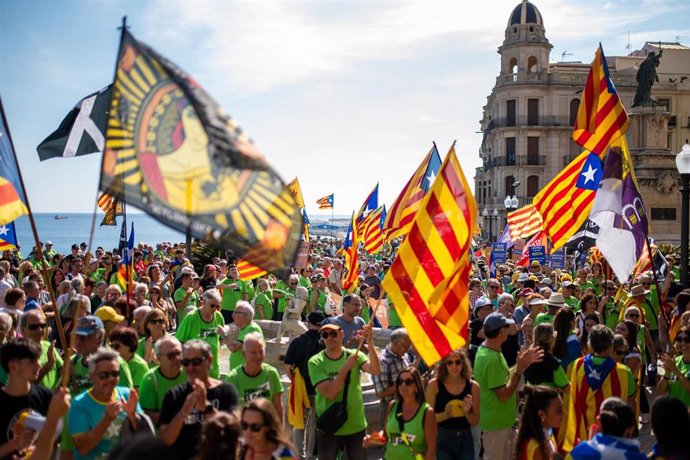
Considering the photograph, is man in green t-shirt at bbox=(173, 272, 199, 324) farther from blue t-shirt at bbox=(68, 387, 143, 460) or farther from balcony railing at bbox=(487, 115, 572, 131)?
balcony railing at bbox=(487, 115, 572, 131)

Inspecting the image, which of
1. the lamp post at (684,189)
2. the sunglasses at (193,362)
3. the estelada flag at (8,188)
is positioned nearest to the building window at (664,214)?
the lamp post at (684,189)

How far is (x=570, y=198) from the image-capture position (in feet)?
41.7

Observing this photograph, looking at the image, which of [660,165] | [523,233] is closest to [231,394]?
[523,233]

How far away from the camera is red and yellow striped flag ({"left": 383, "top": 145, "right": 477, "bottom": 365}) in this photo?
5.91 meters

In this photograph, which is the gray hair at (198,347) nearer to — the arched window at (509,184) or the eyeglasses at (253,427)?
the eyeglasses at (253,427)

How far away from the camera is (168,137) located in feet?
15.6

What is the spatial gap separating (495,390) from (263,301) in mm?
6943

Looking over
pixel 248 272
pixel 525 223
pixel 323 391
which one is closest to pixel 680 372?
pixel 323 391

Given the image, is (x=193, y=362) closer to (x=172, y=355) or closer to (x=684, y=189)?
(x=172, y=355)

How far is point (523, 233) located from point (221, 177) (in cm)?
1398

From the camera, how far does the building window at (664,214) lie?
3581 cm

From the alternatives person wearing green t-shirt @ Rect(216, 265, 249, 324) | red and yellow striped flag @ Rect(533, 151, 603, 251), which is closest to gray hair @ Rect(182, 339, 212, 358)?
person wearing green t-shirt @ Rect(216, 265, 249, 324)

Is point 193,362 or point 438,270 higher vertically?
point 438,270

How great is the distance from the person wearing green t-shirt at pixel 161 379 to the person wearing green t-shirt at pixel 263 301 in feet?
24.5
